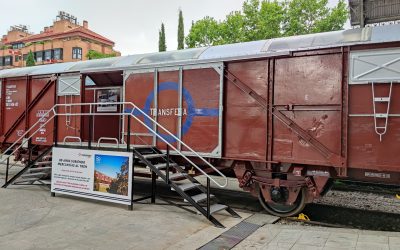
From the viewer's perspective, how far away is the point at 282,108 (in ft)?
22.9

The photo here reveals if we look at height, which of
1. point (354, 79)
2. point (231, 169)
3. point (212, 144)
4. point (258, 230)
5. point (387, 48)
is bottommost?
point (258, 230)

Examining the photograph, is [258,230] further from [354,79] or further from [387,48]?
[387,48]

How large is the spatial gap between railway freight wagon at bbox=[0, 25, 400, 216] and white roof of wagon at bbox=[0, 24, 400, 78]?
2 centimetres

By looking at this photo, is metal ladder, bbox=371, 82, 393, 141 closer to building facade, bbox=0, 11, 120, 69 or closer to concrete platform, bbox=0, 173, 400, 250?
concrete platform, bbox=0, 173, 400, 250

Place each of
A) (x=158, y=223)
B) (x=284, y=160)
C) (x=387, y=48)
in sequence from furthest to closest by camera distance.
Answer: (x=284, y=160) → (x=158, y=223) → (x=387, y=48)

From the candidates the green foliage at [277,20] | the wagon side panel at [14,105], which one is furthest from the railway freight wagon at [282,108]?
the green foliage at [277,20]

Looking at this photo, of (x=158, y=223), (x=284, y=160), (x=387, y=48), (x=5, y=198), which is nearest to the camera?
(x=387, y=48)

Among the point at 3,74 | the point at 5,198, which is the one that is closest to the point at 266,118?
the point at 5,198

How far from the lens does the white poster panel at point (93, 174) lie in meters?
7.58

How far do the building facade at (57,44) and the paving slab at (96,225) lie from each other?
177ft

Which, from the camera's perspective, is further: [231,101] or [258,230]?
[231,101]

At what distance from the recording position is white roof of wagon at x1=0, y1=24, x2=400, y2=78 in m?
6.27

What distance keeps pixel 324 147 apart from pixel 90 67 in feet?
22.1

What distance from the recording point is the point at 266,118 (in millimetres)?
7105
